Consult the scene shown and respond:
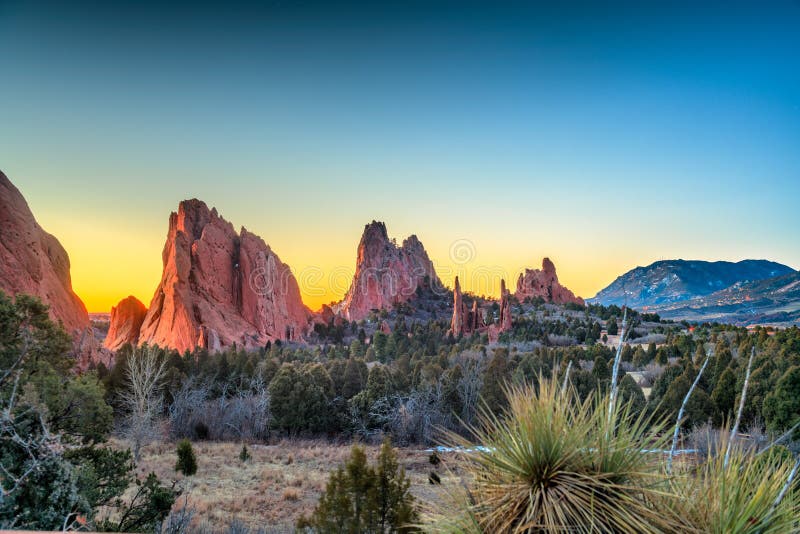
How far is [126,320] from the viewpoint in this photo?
193ft

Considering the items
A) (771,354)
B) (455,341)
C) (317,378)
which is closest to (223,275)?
(455,341)

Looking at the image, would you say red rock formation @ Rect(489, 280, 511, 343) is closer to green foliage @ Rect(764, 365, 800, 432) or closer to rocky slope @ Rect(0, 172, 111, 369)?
green foliage @ Rect(764, 365, 800, 432)

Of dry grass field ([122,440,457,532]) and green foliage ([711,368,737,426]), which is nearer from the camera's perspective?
dry grass field ([122,440,457,532])

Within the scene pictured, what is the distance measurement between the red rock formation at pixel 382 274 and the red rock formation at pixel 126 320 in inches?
1970

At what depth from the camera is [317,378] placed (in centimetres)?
3100

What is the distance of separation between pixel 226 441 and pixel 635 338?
201 feet

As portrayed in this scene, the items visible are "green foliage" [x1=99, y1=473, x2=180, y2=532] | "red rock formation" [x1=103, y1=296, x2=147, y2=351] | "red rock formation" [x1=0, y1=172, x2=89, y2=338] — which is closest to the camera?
"green foliage" [x1=99, y1=473, x2=180, y2=532]

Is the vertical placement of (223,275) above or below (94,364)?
Answer: above

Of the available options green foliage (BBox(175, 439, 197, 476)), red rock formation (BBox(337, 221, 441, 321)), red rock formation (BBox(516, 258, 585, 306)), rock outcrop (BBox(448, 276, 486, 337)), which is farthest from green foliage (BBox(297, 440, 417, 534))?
red rock formation (BBox(516, 258, 585, 306))

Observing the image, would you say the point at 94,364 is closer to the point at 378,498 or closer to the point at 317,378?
the point at 317,378

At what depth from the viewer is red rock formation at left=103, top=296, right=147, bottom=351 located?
58.1 m

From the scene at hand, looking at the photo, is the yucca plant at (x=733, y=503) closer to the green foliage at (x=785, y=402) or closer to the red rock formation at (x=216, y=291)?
the green foliage at (x=785, y=402)

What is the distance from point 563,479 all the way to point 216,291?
213 feet

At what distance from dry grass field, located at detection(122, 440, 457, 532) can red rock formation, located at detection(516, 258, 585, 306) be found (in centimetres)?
8786
